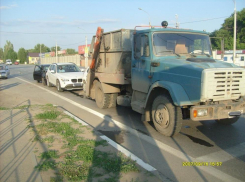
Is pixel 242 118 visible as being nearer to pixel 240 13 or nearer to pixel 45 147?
pixel 45 147

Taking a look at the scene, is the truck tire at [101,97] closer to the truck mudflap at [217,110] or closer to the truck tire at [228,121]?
the truck tire at [228,121]

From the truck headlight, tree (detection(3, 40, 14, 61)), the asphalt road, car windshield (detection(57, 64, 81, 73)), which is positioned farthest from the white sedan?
tree (detection(3, 40, 14, 61))

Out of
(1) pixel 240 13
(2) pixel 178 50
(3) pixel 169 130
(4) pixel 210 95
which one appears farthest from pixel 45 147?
(1) pixel 240 13

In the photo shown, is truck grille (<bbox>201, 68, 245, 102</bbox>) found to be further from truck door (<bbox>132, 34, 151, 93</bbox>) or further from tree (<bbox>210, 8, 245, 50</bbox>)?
tree (<bbox>210, 8, 245, 50</bbox>)

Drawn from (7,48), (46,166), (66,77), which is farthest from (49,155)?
(7,48)

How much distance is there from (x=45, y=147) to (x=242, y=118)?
240 inches

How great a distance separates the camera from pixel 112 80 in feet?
28.5

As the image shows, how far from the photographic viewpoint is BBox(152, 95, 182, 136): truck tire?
597 centimetres

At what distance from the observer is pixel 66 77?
14242 mm

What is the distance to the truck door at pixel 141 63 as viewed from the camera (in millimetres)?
6902

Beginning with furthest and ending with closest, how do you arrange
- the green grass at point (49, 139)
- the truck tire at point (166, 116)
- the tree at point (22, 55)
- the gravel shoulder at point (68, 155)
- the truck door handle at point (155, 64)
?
the tree at point (22, 55), the truck door handle at point (155, 64), the truck tire at point (166, 116), the green grass at point (49, 139), the gravel shoulder at point (68, 155)

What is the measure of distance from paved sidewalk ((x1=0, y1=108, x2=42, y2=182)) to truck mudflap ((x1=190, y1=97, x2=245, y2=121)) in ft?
10.6

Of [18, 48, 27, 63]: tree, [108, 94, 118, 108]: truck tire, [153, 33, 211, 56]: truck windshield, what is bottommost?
[108, 94, 118, 108]: truck tire

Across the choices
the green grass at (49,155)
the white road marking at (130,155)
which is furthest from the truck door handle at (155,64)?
the green grass at (49,155)
